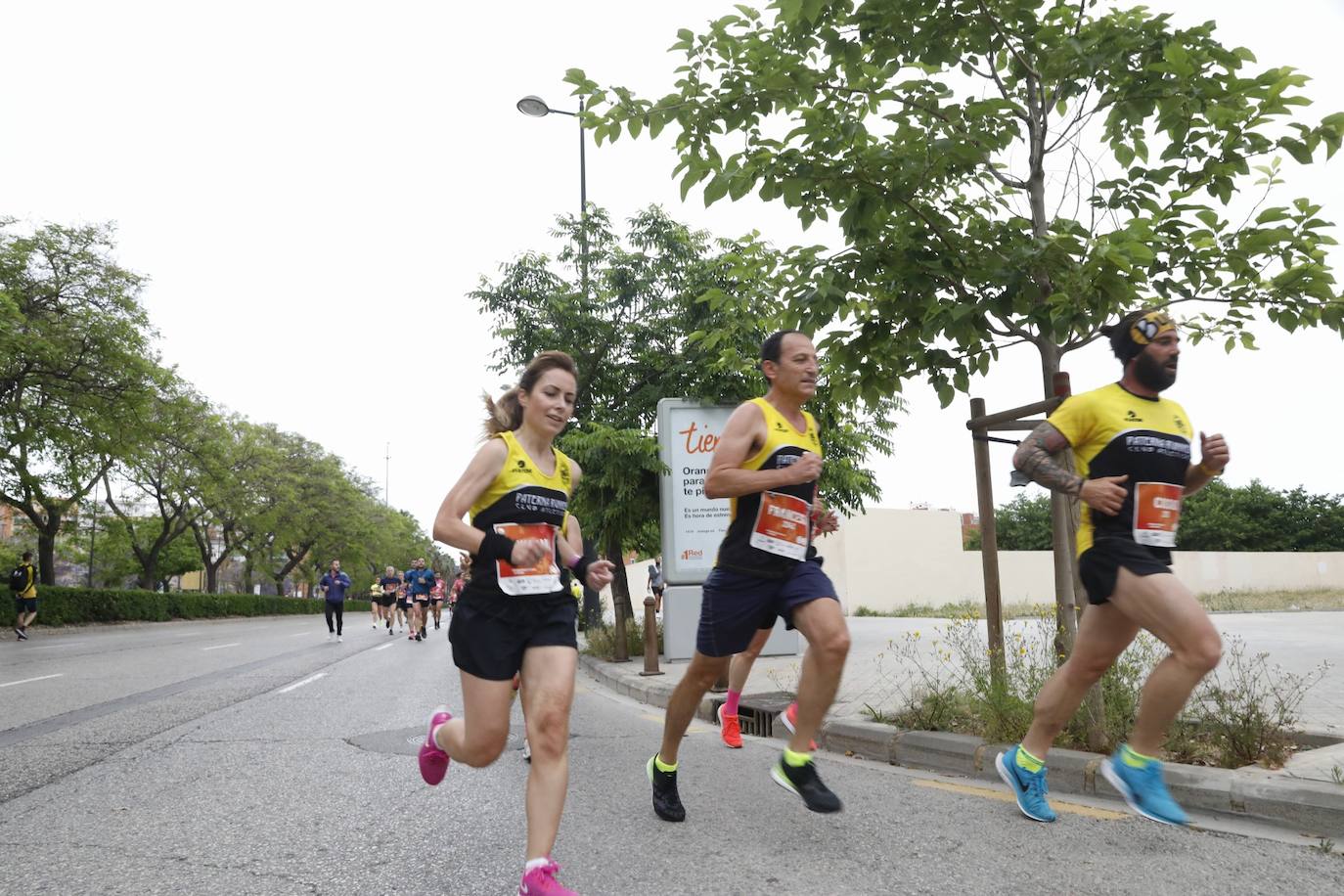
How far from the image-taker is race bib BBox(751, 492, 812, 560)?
12.3 feet

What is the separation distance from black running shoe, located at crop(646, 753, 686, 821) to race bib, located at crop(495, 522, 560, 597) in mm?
1261

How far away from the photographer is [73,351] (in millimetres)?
22594

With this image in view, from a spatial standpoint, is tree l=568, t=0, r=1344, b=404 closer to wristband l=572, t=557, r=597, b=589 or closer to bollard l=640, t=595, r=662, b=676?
wristband l=572, t=557, r=597, b=589

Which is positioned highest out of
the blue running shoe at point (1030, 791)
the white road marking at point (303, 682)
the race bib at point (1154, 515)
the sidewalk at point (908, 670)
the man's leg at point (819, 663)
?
the race bib at point (1154, 515)

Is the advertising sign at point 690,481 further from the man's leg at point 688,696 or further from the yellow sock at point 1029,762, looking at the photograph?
the yellow sock at point 1029,762

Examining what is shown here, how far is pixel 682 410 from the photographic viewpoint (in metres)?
12.3

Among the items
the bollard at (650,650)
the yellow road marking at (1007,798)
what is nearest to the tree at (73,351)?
the bollard at (650,650)

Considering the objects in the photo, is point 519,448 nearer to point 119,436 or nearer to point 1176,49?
point 1176,49

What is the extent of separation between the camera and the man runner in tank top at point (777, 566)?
3582mm

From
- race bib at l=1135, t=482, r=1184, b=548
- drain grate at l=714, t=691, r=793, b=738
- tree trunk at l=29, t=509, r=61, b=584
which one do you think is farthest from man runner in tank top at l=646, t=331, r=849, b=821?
tree trunk at l=29, t=509, r=61, b=584

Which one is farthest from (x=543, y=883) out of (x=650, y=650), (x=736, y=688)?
(x=650, y=650)

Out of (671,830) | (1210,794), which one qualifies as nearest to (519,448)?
(671,830)

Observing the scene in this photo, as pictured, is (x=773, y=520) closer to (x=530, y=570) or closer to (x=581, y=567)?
(x=581, y=567)

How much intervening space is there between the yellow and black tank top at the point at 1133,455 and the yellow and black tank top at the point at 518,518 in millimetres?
1971
